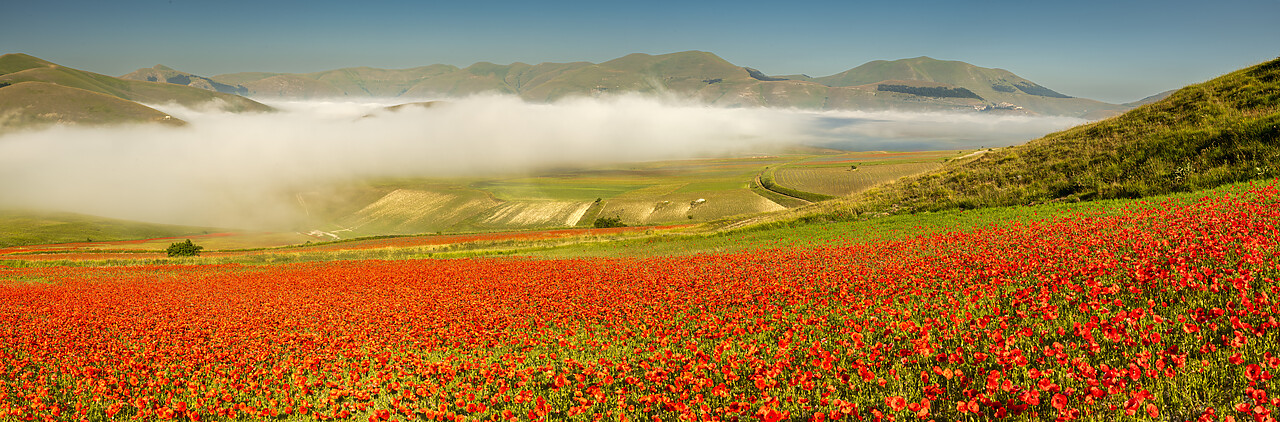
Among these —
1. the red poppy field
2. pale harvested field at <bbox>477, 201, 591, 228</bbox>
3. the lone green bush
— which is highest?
the red poppy field

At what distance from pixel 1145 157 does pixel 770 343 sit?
3168cm

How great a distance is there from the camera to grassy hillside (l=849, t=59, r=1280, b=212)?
2406cm

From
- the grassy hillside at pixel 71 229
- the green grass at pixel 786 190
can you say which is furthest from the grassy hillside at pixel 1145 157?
the grassy hillside at pixel 71 229

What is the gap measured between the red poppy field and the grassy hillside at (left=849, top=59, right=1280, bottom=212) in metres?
10.5

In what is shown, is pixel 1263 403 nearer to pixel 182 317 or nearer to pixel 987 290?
pixel 987 290

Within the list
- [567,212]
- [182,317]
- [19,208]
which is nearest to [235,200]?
[19,208]

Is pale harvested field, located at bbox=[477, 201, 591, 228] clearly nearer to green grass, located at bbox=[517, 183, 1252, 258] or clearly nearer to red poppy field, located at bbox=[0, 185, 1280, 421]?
green grass, located at bbox=[517, 183, 1252, 258]

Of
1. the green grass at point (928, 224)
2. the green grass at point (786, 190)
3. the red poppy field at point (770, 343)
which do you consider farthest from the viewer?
the green grass at point (786, 190)

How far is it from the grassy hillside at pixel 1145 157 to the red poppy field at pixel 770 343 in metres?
10.5

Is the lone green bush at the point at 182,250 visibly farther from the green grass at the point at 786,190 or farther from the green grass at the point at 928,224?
the green grass at the point at 786,190

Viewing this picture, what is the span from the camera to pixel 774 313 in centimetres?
1066

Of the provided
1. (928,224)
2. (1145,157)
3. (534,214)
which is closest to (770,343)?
(928,224)

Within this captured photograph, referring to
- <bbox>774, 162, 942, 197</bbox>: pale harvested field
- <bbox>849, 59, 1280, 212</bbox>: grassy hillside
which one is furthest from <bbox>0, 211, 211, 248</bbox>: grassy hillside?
<bbox>849, 59, 1280, 212</bbox>: grassy hillside

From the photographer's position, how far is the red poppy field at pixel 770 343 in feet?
17.8
